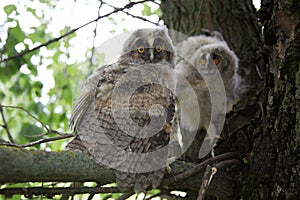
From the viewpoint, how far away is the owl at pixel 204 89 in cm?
291

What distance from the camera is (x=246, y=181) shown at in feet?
6.86

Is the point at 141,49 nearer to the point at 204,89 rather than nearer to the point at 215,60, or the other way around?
the point at 204,89

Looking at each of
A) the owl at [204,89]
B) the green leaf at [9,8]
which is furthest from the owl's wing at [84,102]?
the green leaf at [9,8]

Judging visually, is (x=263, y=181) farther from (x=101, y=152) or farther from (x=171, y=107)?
(x=101, y=152)

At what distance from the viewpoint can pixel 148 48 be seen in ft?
8.36

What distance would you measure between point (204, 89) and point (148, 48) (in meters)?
0.93

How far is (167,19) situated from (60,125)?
1487 millimetres

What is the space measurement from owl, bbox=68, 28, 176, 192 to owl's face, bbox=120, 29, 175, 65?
27 centimetres

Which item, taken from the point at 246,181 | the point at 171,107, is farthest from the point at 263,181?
the point at 171,107

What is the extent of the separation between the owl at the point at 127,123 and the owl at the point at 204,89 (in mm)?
747

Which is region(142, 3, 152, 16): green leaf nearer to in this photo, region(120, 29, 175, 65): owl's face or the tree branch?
region(120, 29, 175, 65): owl's face

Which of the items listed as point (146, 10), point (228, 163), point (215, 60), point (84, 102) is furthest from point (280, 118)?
point (146, 10)

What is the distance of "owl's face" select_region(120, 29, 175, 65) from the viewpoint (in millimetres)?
2504

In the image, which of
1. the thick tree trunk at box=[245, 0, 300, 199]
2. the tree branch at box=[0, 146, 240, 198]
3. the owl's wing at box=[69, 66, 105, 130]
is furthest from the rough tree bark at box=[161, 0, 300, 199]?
the owl's wing at box=[69, 66, 105, 130]
